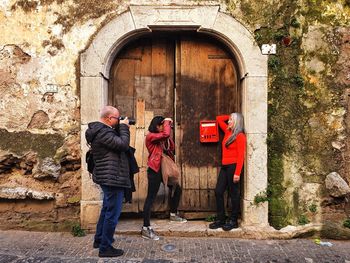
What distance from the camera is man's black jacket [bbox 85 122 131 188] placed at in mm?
3732

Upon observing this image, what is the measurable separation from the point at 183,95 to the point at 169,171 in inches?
45.6

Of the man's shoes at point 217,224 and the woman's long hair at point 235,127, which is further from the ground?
the woman's long hair at point 235,127

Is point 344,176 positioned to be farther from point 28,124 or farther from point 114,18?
point 28,124

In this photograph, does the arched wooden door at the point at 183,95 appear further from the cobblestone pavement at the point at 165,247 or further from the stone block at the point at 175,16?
the cobblestone pavement at the point at 165,247

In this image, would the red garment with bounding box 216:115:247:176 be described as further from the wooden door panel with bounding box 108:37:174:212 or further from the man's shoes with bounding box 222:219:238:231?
the wooden door panel with bounding box 108:37:174:212

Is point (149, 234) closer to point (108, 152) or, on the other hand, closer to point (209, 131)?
point (108, 152)

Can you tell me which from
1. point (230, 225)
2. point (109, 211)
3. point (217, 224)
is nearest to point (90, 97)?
point (109, 211)

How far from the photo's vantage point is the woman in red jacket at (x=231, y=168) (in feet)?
15.4

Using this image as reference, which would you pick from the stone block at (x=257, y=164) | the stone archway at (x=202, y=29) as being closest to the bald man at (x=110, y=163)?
the stone archway at (x=202, y=29)

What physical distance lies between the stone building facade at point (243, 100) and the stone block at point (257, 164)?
0.01 meters

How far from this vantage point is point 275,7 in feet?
15.7

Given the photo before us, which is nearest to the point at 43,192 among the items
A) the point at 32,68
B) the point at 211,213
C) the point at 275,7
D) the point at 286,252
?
the point at 32,68

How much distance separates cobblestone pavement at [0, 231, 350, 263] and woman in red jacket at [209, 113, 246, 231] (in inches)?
11.1

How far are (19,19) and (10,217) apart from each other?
105 inches
